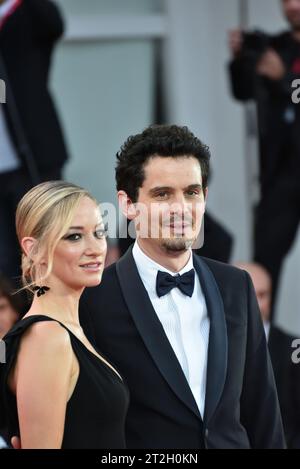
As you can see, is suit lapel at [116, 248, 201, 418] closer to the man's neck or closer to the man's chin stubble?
the man's neck

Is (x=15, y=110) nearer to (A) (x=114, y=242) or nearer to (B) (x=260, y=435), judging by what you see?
(A) (x=114, y=242)

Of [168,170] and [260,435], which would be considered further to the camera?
[260,435]

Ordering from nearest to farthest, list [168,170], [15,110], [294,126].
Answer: [168,170]
[15,110]
[294,126]

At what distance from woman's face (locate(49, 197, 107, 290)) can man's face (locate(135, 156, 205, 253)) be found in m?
0.10

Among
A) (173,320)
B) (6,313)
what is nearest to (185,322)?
(173,320)

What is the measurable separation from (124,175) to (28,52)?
7.10ft

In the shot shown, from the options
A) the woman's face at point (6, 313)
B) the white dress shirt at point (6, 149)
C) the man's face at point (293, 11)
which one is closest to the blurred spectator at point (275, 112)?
the man's face at point (293, 11)

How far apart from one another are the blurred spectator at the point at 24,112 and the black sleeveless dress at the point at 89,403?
183 cm

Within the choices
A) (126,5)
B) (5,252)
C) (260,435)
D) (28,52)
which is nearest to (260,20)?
(126,5)

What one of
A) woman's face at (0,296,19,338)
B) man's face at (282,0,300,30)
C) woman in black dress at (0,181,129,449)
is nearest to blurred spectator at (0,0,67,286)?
woman's face at (0,296,19,338)

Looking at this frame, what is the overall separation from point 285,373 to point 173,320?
150 cm

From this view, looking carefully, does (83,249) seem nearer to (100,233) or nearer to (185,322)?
(100,233)

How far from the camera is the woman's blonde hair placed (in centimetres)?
238

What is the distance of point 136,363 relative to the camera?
8.27 ft
